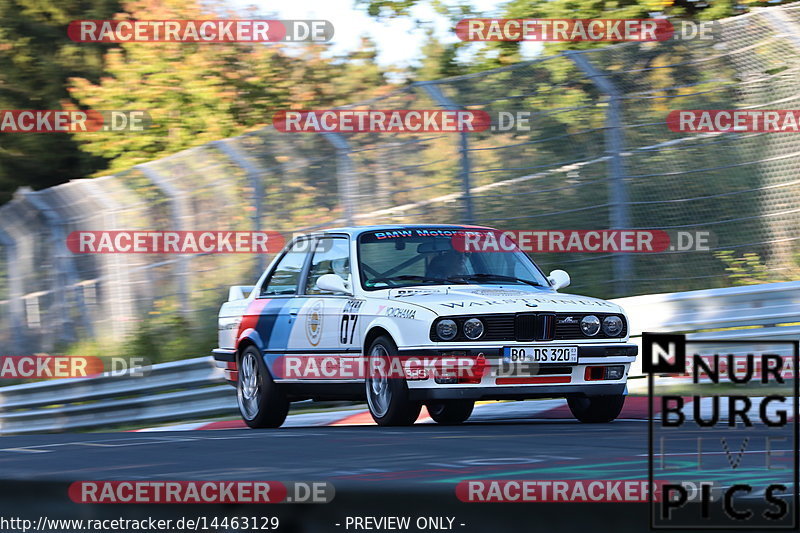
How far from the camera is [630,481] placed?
5.75m

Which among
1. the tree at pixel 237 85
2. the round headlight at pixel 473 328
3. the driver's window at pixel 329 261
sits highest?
the tree at pixel 237 85

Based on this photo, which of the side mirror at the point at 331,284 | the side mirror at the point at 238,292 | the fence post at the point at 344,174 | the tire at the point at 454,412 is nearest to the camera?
the side mirror at the point at 331,284

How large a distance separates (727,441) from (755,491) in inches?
122

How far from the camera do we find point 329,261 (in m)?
11.1

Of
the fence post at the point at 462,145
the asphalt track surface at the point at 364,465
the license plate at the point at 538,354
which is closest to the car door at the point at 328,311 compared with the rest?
the asphalt track surface at the point at 364,465

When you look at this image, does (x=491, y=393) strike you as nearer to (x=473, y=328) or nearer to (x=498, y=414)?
(x=473, y=328)

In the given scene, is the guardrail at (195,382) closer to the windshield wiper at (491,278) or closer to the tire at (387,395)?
the windshield wiper at (491,278)

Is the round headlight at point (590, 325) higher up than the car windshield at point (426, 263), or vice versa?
the car windshield at point (426, 263)

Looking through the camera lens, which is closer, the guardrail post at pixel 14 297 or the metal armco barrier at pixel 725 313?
the metal armco barrier at pixel 725 313

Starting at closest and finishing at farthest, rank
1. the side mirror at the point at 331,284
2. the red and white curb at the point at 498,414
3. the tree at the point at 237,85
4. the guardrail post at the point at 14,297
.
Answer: the side mirror at the point at 331,284 → the red and white curb at the point at 498,414 → the guardrail post at the point at 14,297 → the tree at the point at 237,85

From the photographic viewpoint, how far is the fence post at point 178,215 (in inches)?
635

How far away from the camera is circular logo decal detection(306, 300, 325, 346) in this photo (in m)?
10.7

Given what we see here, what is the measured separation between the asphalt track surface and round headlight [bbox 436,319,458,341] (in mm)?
626

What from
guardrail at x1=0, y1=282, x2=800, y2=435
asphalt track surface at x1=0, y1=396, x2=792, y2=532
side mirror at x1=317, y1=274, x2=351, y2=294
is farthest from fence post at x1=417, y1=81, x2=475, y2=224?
side mirror at x1=317, y1=274, x2=351, y2=294
